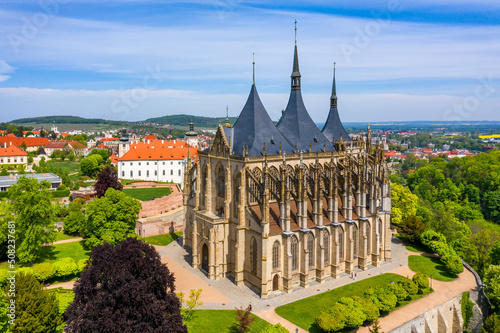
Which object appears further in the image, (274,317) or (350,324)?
(274,317)

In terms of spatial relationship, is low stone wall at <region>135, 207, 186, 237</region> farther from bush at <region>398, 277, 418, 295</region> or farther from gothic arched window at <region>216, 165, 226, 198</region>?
bush at <region>398, 277, 418, 295</region>

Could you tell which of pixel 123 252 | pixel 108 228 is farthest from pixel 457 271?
pixel 108 228

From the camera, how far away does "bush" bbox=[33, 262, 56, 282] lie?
41.0 meters

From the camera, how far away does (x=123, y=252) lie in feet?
92.2

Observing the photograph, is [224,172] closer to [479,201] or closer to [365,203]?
[365,203]

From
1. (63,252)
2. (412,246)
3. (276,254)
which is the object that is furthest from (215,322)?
(412,246)

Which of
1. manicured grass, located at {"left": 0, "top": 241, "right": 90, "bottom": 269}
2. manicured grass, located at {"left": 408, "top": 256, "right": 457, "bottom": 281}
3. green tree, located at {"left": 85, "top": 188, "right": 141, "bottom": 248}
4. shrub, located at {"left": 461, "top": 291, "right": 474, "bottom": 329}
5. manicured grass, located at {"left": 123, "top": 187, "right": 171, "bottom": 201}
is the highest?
green tree, located at {"left": 85, "top": 188, "right": 141, "bottom": 248}

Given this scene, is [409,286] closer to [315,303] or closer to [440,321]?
[440,321]

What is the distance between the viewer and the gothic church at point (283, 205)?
4134 centimetres

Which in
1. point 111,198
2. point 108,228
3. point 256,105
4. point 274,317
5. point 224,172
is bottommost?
point 274,317

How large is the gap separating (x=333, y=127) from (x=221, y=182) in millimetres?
23375

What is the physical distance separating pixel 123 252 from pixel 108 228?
75.8 ft

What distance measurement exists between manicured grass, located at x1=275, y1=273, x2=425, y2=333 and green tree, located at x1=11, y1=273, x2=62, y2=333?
830 inches

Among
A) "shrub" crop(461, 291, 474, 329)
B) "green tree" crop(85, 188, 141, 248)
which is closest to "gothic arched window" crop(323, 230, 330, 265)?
"shrub" crop(461, 291, 474, 329)
